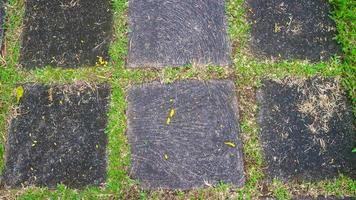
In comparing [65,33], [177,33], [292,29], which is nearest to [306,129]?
[292,29]

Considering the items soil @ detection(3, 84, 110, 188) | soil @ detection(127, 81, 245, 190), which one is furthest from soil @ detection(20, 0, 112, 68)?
soil @ detection(127, 81, 245, 190)

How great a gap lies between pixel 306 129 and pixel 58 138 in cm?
136

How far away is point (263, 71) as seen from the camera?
109 inches

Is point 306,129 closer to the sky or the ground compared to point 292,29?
closer to the ground

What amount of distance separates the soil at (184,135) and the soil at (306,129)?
0.61ft

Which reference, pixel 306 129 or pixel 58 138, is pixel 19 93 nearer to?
pixel 58 138

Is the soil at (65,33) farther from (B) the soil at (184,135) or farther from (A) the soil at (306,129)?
(A) the soil at (306,129)

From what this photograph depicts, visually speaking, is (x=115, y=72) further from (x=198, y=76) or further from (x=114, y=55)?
(x=198, y=76)

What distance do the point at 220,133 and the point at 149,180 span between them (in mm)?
457

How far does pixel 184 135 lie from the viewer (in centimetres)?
260

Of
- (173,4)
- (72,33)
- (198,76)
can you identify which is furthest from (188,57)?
(72,33)

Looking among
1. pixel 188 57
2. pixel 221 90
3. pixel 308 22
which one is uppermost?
pixel 308 22

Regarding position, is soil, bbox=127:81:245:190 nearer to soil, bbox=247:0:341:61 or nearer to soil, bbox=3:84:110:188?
soil, bbox=3:84:110:188

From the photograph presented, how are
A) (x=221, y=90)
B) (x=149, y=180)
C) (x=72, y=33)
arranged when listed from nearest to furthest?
(x=149, y=180) → (x=221, y=90) → (x=72, y=33)
